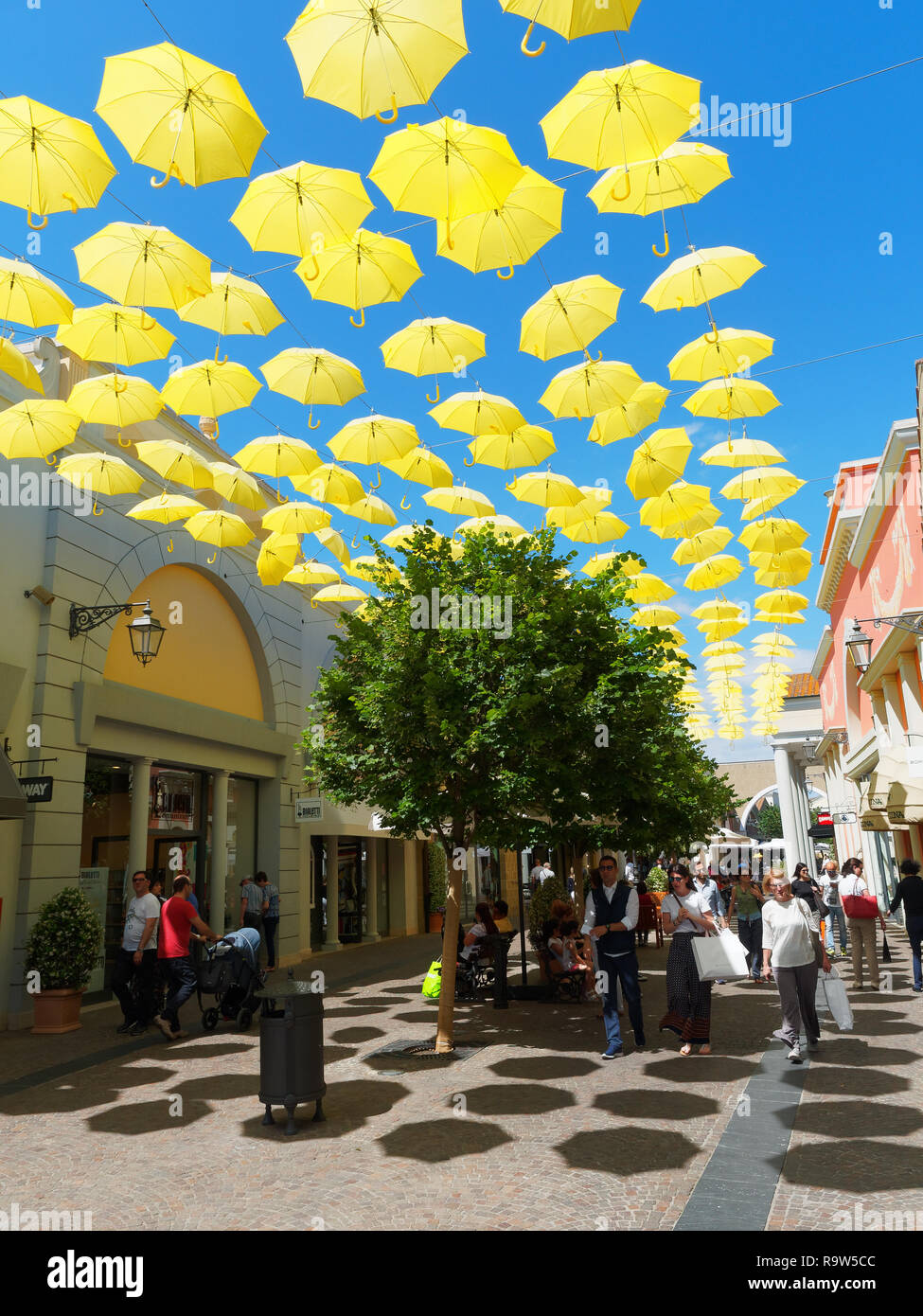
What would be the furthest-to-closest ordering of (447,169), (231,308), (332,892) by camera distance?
1. (332,892)
2. (231,308)
3. (447,169)

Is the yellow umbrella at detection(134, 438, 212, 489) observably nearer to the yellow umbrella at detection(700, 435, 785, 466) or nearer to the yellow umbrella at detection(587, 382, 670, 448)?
the yellow umbrella at detection(587, 382, 670, 448)

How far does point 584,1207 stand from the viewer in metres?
4.91

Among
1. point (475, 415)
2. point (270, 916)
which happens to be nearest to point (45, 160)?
point (475, 415)

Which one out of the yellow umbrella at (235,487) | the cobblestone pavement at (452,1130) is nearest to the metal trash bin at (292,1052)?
the cobblestone pavement at (452,1130)

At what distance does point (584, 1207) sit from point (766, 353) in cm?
747

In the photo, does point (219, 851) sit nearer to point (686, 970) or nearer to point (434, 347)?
point (686, 970)

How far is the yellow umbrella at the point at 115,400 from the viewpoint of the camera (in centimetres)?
927

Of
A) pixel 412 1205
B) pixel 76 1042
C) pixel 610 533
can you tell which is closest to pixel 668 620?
pixel 610 533

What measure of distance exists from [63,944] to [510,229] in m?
9.95

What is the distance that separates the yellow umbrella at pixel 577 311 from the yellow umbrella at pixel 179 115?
303cm

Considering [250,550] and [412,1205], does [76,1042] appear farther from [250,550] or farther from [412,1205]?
[250,550]

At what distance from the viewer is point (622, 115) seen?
5.82 metres

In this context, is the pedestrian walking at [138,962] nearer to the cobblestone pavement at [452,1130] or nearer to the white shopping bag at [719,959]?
the cobblestone pavement at [452,1130]

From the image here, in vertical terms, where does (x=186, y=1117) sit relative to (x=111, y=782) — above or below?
below
